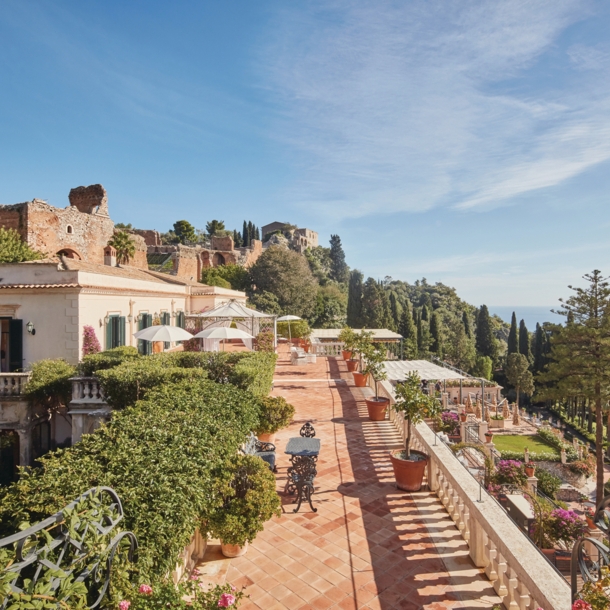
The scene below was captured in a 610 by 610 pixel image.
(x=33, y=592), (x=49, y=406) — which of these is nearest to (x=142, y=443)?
Answer: (x=33, y=592)

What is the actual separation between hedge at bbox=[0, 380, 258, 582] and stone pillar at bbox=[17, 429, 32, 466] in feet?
30.4

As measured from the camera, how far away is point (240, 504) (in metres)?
4.57

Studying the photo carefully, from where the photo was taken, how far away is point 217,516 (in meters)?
4.51

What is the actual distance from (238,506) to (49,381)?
10575 millimetres

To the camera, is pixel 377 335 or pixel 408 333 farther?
pixel 408 333

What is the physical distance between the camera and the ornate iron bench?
6.56 metres

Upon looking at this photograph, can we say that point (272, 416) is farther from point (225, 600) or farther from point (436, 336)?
point (436, 336)

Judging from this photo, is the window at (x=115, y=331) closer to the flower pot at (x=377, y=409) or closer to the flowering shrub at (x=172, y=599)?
the flower pot at (x=377, y=409)

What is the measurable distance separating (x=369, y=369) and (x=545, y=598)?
29.3 ft

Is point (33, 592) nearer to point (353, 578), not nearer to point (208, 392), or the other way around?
point (353, 578)

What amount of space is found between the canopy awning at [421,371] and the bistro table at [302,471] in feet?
31.4

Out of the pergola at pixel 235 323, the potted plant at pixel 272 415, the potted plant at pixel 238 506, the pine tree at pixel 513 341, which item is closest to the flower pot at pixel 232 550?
the potted plant at pixel 238 506

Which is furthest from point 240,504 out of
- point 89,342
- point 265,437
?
point 89,342

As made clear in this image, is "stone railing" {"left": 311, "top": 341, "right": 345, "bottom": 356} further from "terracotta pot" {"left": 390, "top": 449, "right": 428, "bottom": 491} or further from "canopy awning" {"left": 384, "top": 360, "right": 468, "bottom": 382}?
"terracotta pot" {"left": 390, "top": 449, "right": 428, "bottom": 491}
